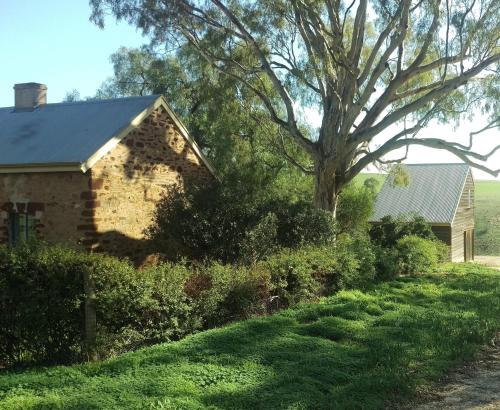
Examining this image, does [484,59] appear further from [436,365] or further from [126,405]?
[126,405]

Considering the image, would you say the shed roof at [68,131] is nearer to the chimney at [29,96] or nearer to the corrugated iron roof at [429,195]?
the chimney at [29,96]

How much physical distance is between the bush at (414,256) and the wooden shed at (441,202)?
1319cm

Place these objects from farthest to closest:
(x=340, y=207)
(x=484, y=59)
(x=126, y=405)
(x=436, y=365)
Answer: (x=340, y=207) < (x=484, y=59) < (x=436, y=365) < (x=126, y=405)

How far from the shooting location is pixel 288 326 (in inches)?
363

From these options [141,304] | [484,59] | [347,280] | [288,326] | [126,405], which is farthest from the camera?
[484,59]

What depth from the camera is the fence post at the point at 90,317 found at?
25.5ft

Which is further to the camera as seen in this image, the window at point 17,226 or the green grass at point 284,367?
the window at point 17,226

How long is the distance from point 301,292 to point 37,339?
17.9 feet

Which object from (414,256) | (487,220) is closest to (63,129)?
(414,256)

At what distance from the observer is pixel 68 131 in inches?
606

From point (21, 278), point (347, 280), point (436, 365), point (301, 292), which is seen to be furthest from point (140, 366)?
point (347, 280)

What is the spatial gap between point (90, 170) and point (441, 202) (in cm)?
2625

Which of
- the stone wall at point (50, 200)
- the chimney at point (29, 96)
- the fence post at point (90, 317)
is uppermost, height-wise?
the chimney at point (29, 96)

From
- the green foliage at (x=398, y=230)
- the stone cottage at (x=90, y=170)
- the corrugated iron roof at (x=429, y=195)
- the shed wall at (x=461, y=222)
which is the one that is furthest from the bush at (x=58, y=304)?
the shed wall at (x=461, y=222)
